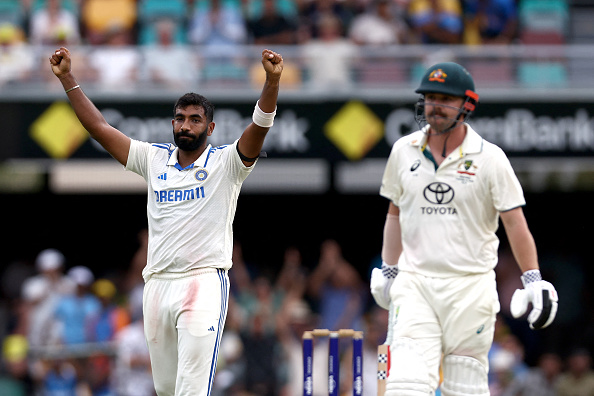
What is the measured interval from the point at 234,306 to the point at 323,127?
2512 mm

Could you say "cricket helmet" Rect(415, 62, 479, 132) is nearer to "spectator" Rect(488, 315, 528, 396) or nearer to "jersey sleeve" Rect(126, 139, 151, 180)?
"jersey sleeve" Rect(126, 139, 151, 180)

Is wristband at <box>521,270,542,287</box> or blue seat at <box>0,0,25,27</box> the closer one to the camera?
wristband at <box>521,270,542,287</box>

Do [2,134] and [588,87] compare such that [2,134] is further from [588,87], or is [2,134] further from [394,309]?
[394,309]

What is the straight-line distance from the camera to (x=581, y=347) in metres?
12.9

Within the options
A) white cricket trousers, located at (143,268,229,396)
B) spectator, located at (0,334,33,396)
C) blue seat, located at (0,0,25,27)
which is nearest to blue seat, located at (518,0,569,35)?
blue seat, located at (0,0,25,27)

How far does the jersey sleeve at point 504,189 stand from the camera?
5.91 meters

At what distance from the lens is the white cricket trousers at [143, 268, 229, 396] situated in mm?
5836

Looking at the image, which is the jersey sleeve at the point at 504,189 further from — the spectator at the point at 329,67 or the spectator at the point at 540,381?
the spectator at the point at 329,67

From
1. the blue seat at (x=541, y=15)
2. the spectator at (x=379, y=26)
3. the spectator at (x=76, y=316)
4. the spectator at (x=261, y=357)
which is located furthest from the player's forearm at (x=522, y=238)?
the blue seat at (x=541, y=15)

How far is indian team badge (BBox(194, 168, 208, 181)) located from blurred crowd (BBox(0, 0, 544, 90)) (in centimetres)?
683

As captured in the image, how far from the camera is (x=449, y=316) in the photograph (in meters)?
5.93

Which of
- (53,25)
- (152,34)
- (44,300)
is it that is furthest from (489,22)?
(44,300)

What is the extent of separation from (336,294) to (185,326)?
6.60 metres

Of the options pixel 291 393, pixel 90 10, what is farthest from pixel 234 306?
pixel 90 10
